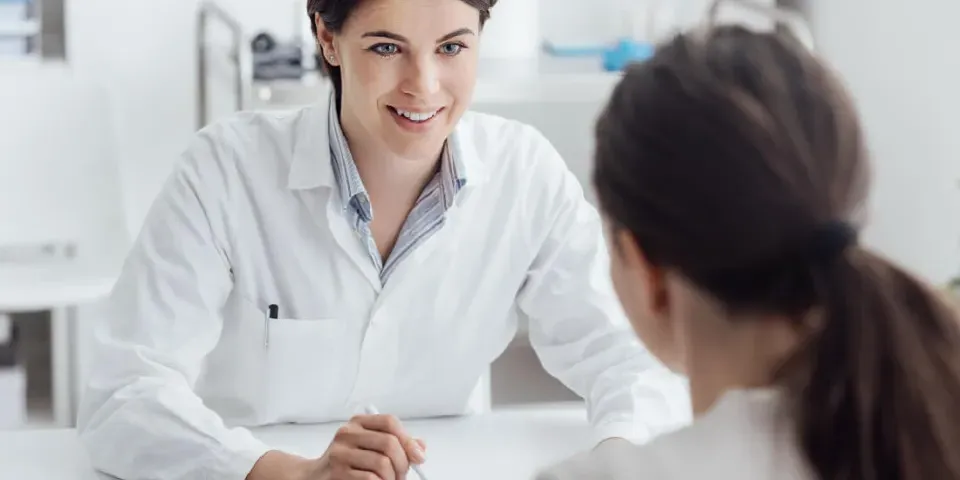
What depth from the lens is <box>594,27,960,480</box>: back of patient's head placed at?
708 mm

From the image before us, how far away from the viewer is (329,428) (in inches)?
58.3

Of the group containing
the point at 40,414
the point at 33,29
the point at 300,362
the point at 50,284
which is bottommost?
the point at 40,414

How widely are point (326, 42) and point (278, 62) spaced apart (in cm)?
126

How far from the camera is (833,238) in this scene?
715 millimetres

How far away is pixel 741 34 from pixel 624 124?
0.32ft

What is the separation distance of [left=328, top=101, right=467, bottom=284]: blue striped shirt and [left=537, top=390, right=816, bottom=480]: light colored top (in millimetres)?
798

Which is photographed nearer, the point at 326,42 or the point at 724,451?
the point at 724,451

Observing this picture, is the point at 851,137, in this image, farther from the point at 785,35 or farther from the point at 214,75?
the point at 214,75

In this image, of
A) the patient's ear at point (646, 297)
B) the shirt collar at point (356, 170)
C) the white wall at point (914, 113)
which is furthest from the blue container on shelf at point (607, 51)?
the patient's ear at point (646, 297)

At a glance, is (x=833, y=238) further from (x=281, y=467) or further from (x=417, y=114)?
(x=417, y=114)

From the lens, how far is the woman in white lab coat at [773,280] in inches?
27.9

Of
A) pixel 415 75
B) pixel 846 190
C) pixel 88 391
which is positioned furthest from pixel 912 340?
pixel 88 391

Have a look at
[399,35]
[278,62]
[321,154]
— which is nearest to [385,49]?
[399,35]

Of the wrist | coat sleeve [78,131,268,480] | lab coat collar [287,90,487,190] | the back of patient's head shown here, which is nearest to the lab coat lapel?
lab coat collar [287,90,487,190]
